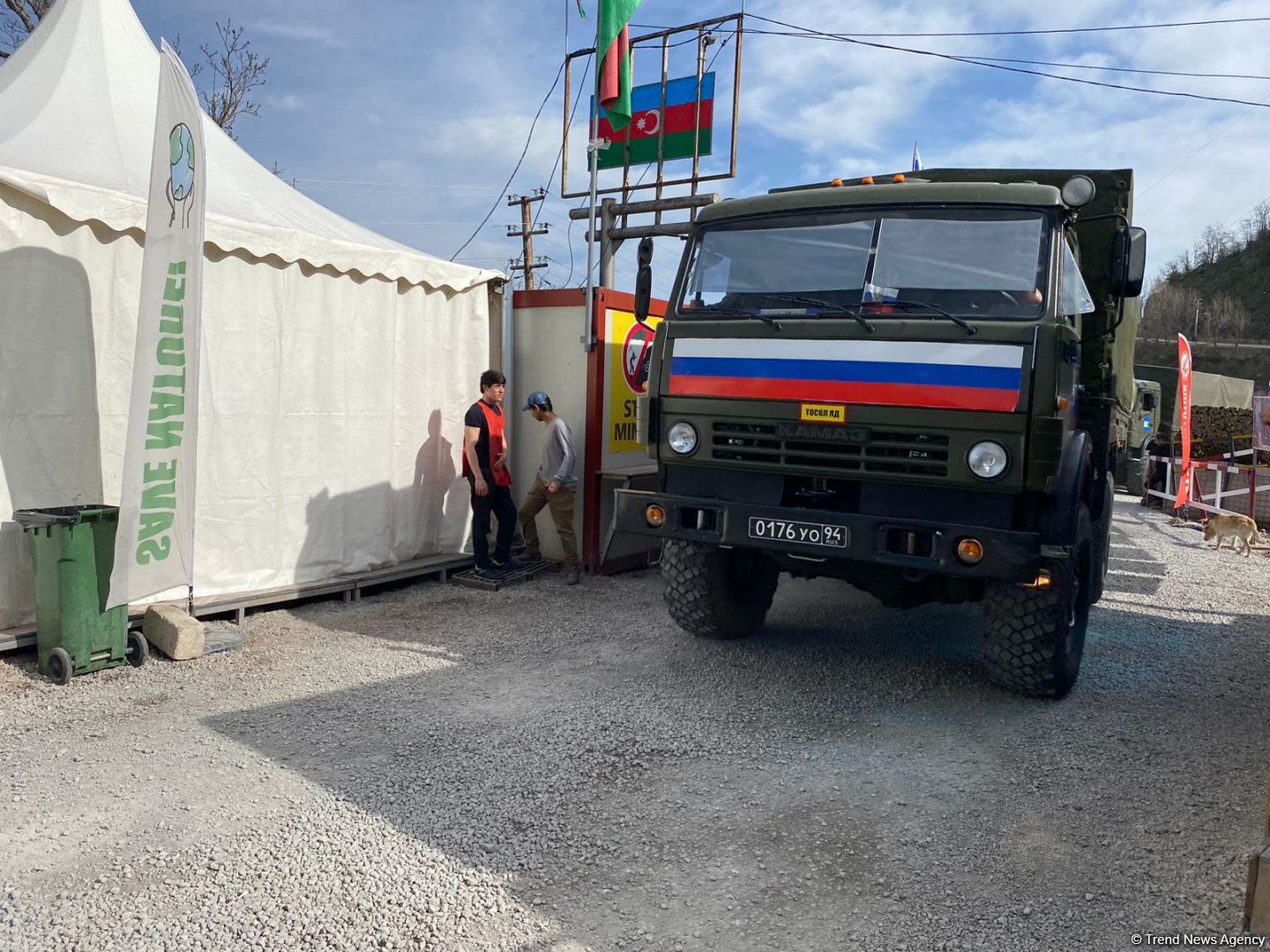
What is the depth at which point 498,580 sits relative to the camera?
7602mm

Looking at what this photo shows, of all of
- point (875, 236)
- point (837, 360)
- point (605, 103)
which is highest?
point (605, 103)

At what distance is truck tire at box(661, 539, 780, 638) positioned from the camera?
554 cm

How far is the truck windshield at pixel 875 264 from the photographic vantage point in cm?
445

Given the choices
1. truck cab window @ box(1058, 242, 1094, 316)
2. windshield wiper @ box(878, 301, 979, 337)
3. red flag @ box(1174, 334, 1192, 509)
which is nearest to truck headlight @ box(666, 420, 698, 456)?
windshield wiper @ box(878, 301, 979, 337)

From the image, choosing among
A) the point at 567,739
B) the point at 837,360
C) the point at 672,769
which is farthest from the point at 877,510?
the point at 567,739

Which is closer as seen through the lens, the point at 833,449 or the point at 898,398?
the point at 898,398

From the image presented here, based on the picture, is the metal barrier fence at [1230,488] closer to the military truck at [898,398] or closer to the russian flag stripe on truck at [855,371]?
the military truck at [898,398]

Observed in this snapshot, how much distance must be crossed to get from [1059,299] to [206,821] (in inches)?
172

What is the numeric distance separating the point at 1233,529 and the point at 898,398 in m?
8.51

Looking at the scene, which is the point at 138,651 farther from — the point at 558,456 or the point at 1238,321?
the point at 1238,321

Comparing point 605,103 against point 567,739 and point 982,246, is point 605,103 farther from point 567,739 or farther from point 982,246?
point 567,739

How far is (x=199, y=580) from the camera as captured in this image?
6184 mm

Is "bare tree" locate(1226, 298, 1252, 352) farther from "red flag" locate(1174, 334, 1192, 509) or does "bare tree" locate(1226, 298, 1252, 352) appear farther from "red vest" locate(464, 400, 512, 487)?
"red vest" locate(464, 400, 512, 487)

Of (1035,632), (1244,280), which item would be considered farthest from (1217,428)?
(1244,280)
